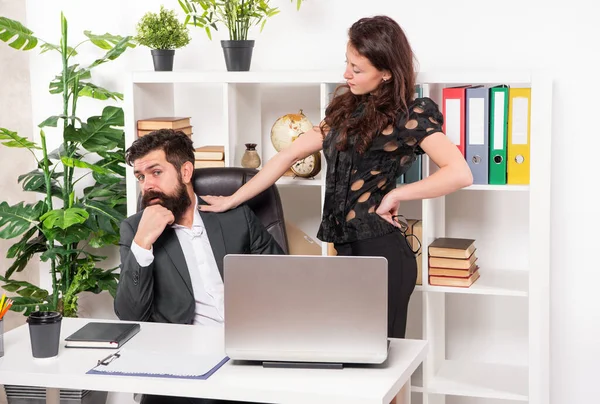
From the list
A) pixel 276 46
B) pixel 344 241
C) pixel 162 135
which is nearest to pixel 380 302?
pixel 344 241

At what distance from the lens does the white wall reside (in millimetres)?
3600

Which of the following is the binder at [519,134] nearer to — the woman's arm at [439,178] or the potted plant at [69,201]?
the woman's arm at [439,178]

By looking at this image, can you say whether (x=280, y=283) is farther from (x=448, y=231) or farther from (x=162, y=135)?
(x=448, y=231)

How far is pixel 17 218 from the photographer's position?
385 centimetres

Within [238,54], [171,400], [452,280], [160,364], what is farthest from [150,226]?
[452,280]

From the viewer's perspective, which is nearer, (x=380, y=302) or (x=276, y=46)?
(x=380, y=302)

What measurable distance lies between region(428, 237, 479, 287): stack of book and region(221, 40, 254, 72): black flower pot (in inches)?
40.9

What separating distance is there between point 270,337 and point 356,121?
3.56ft

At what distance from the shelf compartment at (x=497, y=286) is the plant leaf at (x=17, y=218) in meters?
1.74

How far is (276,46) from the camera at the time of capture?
3941 mm

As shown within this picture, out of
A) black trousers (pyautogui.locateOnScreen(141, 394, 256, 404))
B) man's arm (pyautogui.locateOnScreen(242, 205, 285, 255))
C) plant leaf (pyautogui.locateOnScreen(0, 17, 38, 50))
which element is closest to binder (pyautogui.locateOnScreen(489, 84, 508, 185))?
man's arm (pyautogui.locateOnScreen(242, 205, 285, 255))

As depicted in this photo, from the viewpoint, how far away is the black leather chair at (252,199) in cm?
306

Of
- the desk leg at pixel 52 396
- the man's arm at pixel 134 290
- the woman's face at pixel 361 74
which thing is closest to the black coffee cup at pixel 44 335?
the desk leg at pixel 52 396

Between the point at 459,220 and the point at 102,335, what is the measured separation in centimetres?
196
